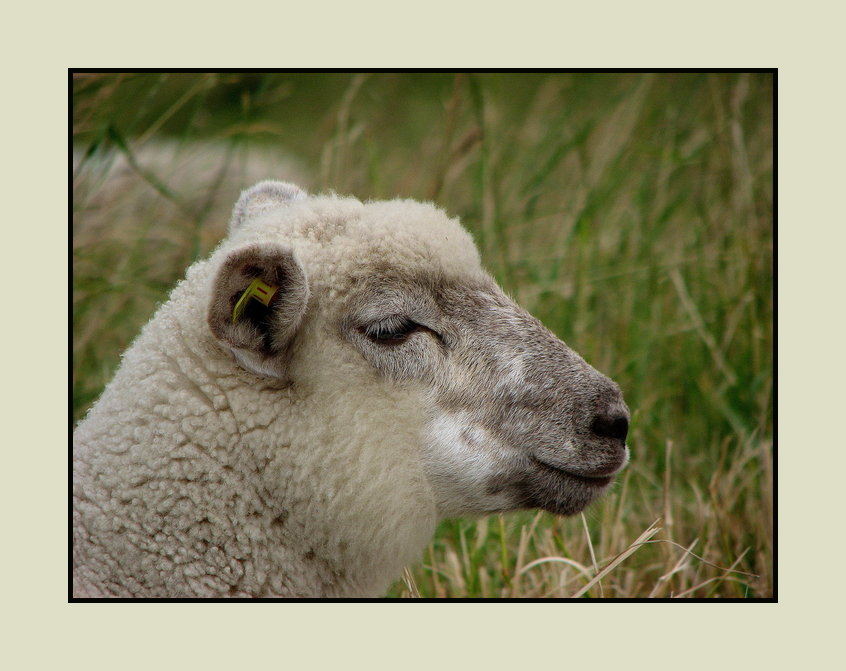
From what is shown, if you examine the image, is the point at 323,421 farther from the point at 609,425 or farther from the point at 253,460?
the point at 609,425

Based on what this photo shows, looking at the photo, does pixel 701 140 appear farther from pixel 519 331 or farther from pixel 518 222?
pixel 519 331

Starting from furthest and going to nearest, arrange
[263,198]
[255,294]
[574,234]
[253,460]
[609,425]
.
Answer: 1. [574,234]
2. [263,198]
3. [609,425]
4. [253,460]
5. [255,294]

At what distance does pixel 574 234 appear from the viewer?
5.05 m

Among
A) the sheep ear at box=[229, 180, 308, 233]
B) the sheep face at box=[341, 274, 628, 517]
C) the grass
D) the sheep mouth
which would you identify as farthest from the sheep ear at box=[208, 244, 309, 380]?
the grass

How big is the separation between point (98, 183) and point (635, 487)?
311cm

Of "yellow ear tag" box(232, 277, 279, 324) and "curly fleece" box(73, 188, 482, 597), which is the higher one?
"yellow ear tag" box(232, 277, 279, 324)

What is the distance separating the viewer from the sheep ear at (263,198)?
9.84 ft

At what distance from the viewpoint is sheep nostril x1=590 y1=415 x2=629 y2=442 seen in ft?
8.30

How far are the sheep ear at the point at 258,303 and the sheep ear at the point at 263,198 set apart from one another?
0.75m

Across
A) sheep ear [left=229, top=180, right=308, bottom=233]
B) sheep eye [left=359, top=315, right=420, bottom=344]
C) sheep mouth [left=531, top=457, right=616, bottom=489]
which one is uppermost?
sheep ear [left=229, top=180, right=308, bottom=233]

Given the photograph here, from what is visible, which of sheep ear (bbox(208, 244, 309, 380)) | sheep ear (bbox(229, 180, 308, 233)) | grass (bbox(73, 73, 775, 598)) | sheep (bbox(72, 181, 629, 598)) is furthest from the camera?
grass (bbox(73, 73, 775, 598))

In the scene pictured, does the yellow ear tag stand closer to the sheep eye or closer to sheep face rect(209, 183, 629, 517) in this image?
sheep face rect(209, 183, 629, 517)

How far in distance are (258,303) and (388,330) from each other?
0.42 m

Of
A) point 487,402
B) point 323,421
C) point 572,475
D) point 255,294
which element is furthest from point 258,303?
point 572,475
